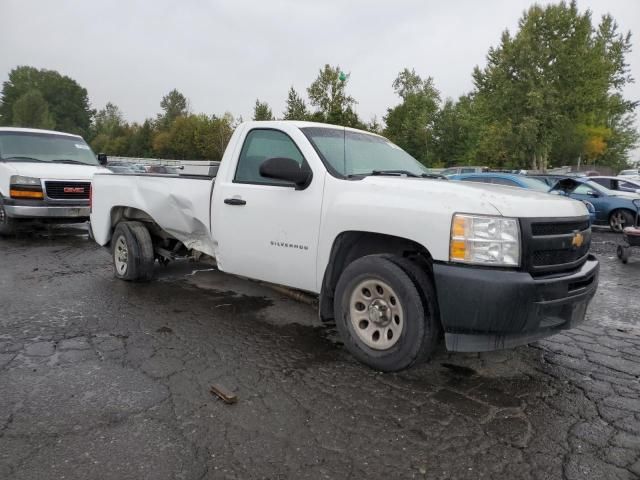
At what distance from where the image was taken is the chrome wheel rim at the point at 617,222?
1320 cm

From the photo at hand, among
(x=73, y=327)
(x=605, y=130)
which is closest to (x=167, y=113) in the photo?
(x=605, y=130)

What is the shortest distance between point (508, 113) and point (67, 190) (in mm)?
39482

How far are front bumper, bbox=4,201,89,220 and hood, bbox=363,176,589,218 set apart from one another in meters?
7.07

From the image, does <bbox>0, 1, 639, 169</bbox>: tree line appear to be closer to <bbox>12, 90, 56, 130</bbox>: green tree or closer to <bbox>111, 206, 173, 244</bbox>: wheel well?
<bbox>12, 90, 56, 130</bbox>: green tree

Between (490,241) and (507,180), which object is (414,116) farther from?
Answer: (490,241)

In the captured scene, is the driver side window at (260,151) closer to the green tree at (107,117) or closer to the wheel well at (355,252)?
the wheel well at (355,252)

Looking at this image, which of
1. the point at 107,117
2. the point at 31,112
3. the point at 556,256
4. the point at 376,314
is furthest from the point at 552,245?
the point at 107,117

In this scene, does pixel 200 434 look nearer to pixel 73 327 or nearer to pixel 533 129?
pixel 73 327

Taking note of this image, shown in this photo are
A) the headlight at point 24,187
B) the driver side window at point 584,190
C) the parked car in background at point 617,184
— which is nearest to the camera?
the headlight at point 24,187

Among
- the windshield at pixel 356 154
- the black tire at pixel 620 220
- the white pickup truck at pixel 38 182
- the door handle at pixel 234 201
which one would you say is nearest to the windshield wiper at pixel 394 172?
the windshield at pixel 356 154

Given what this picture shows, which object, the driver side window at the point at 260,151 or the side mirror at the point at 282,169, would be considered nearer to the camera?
the side mirror at the point at 282,169

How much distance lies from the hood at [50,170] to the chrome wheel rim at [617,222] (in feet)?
41.8

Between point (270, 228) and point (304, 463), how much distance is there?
214 cm

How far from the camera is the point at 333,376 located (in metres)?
3.41
